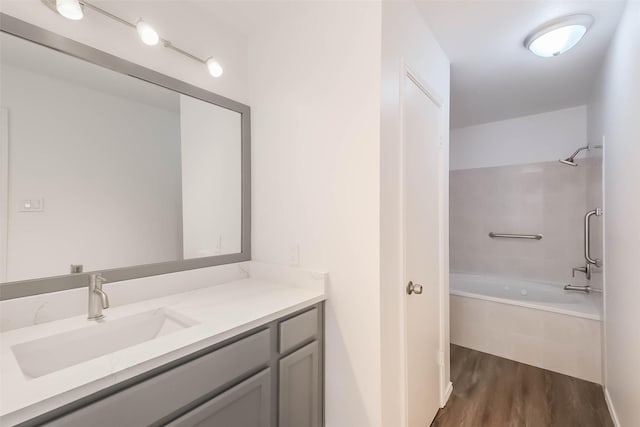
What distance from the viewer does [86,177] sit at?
125cm

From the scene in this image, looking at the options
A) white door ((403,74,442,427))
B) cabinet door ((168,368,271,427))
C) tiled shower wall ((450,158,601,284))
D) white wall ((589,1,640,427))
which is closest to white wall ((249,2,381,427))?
white door ((403,74,442,427))

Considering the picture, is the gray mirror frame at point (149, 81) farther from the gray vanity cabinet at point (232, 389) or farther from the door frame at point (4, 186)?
the gray vanity cabinet at point (232, 389)

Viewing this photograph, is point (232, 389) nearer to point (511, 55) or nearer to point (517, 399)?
point (517, 399)

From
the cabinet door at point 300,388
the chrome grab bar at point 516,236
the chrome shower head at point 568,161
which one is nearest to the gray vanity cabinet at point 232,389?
the cabinet door at point 300,388

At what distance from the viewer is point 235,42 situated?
5.78ft

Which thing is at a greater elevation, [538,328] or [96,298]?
[96,298]

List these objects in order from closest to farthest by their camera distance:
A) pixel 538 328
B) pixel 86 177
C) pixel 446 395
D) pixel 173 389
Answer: pixel 173 389 < pixel 86 177 < pixel 446 395 < pixel 538 328

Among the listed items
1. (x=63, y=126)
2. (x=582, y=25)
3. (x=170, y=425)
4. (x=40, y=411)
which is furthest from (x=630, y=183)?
(x=63, y=126)

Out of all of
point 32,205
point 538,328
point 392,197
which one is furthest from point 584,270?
point 32,205

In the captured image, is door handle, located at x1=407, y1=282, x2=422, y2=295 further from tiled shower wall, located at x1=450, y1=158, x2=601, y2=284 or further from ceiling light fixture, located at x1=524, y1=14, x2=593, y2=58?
tiled shower wall, located at x1=450, y1=158, x2=601, y2=284

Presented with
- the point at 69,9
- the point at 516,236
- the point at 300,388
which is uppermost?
the point at 69,9

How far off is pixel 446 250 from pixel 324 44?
A: 1522mm

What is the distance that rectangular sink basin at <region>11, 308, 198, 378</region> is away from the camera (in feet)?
3.02

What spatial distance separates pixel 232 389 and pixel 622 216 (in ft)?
7.09
